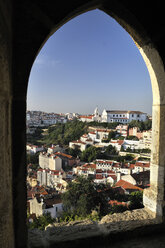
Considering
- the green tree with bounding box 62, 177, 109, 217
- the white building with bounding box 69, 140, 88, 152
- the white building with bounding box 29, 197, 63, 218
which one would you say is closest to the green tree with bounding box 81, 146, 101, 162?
the white building with bounding box 69, 140, 88, 152

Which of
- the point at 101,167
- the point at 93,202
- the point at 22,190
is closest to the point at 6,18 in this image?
the point at 22,190

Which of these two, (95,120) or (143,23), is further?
(95,120)

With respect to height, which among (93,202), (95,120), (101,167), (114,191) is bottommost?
(101,167)

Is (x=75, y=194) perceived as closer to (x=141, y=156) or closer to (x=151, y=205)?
(x=151, y=205)

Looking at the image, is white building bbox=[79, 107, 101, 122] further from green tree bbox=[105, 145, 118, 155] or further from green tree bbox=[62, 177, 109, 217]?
green tree bbox=[62, 177, 109, 217]

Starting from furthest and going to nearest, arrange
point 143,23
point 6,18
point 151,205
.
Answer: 1. point 151,205
2. point 143,23
3. point 6,18

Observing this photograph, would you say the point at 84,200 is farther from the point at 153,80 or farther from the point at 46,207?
the point at 153,80

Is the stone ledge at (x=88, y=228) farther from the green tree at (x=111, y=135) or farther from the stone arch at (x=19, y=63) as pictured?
the green tree at (x=111, y=135)
